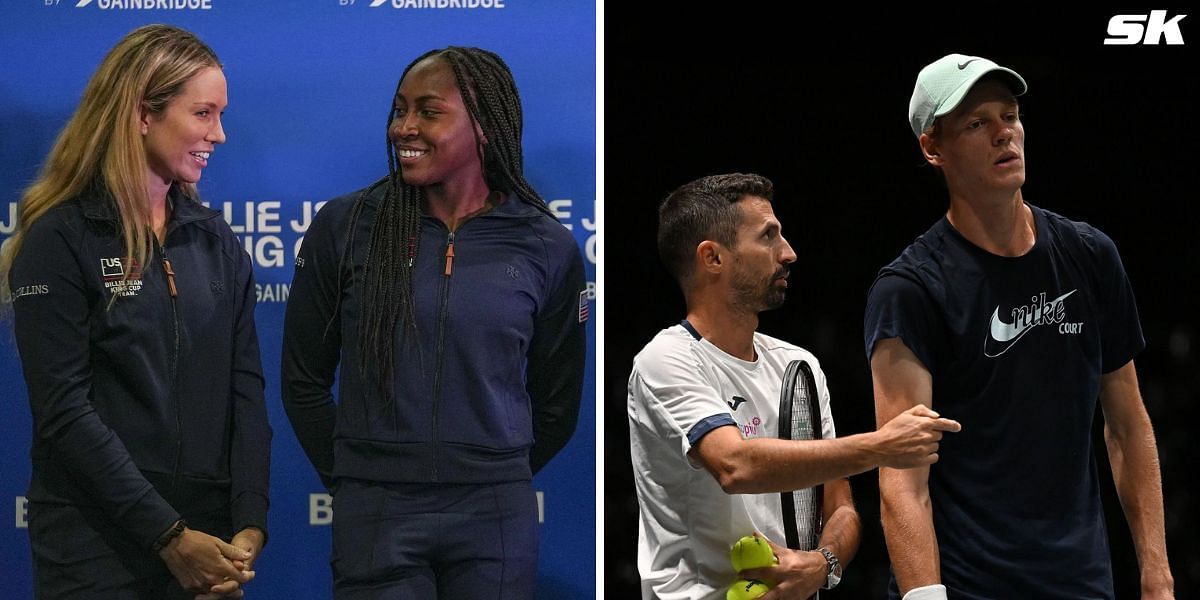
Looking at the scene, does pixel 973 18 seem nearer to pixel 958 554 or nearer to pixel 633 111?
pixel 633 111

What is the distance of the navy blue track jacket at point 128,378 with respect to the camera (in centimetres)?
378

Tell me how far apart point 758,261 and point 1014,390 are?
0.73 m

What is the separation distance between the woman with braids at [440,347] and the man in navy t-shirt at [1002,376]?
3.32 ft

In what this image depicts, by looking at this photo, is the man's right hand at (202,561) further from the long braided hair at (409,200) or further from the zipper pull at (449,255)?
the zipper pull at (449,255)

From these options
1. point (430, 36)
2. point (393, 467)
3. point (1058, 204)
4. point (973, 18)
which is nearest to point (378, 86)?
point (430, 36)

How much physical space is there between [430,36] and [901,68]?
57.0 inches

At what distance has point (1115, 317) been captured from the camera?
11.6 ft

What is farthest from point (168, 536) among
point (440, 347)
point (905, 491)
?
point (905, 491)

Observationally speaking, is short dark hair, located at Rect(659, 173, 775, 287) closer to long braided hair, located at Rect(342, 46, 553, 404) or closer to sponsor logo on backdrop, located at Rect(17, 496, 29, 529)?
long braided hair, located at Rect(342, 46, 553, 404)

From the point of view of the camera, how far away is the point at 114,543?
3.77 m

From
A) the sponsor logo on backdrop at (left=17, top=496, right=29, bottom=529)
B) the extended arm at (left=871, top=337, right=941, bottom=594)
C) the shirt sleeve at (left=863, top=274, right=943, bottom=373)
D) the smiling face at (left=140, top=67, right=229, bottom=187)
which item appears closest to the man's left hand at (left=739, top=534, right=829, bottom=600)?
the extended arm at (left=871, top=337, right=941, bottom=594)

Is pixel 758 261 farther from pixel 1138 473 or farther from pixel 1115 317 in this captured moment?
pixel 1138 473

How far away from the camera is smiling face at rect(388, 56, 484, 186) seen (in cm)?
398

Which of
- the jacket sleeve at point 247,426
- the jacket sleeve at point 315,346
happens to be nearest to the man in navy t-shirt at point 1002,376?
the jacket sleeve at point 315,346
